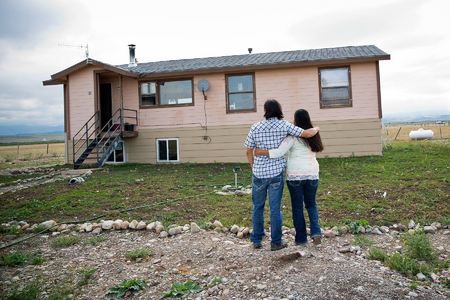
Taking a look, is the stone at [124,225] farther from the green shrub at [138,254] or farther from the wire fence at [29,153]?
the wire fence at [29,153]

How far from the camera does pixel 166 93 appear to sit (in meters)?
15.8

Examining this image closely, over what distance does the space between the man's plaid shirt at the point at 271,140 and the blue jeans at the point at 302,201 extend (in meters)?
0.29

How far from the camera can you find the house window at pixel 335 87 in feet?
47.3

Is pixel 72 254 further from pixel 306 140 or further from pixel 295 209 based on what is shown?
pixel 306 140

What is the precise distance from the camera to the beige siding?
14289mm

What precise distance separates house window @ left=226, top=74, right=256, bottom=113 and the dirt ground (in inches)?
398

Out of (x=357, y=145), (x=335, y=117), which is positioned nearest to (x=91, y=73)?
(x=335, y=117)

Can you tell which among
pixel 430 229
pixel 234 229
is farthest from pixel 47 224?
pixel 430 229

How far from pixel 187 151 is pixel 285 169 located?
11.1m

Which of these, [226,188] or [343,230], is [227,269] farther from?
[226,188]

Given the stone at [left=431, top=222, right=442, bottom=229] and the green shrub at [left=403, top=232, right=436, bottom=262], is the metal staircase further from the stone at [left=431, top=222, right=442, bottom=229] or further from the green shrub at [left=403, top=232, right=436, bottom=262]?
the green shrub at [left=403, top=232, right=436, bottom=262]

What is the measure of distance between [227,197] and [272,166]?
12.5ft

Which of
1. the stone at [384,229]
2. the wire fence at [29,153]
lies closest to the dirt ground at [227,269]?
the stone at [384,229]

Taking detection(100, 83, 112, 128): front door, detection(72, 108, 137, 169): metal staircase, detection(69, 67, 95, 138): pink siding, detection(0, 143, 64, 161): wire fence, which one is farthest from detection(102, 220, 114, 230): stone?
detection(0, 143, 64, 161): wire fence
